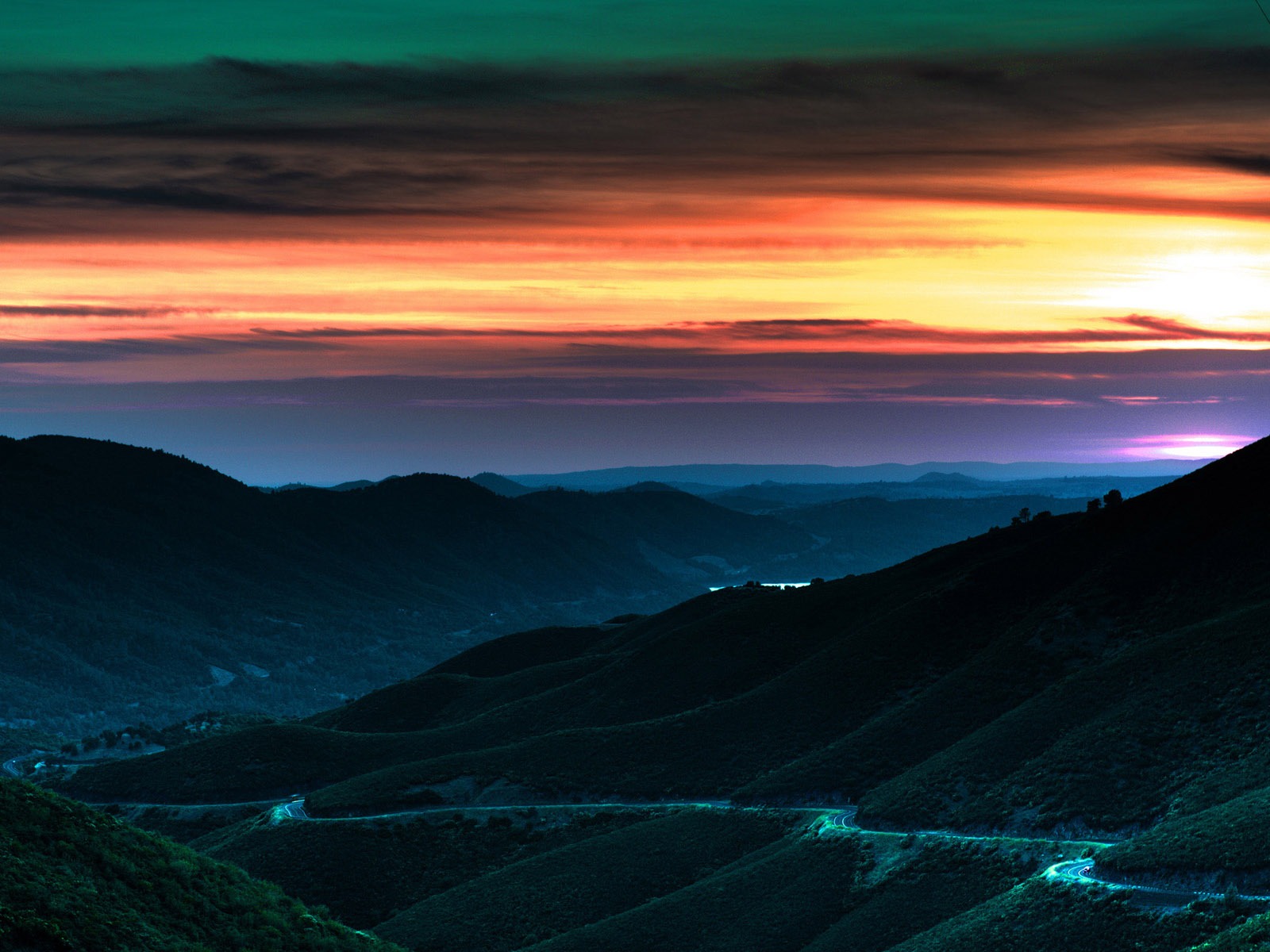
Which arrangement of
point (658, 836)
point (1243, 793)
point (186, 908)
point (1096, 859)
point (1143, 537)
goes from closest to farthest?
point (186, 908), point (1096, 859), point (1243, 793), point (658, 836), point (1143, 537)

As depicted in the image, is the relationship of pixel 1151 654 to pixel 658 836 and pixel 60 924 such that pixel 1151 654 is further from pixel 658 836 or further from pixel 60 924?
pixel 60 924

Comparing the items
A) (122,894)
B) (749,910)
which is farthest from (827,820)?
(122,894)

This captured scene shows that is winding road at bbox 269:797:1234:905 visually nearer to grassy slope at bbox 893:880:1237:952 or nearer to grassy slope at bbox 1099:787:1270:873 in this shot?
grassy slope at bbox 1099:787:1270:873

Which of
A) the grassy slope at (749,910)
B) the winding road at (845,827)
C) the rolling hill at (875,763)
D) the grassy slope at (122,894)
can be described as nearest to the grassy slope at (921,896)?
the rolling hill at (875,763)

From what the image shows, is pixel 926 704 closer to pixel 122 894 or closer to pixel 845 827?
pixel 845 827

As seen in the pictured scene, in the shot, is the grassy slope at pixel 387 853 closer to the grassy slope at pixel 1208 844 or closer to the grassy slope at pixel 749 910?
the grassy slope at pixel 749 910

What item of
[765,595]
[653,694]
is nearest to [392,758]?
[653,694]

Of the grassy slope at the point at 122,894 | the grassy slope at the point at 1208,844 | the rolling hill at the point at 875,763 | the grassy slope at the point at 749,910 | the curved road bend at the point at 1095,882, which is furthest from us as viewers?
the grassy slope at the point at 749,910

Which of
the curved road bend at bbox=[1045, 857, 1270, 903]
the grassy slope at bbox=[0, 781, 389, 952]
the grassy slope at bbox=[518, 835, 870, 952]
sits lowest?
the grassy slope at bbox=[518, 835, 870, 952]

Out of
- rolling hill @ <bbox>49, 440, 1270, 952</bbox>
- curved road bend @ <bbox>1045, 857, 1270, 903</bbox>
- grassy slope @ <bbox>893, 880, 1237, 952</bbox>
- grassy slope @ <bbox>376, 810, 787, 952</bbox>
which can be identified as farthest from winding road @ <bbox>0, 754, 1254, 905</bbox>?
grassy slope @ <bbox>376, 810, 787, 952</bbox>
